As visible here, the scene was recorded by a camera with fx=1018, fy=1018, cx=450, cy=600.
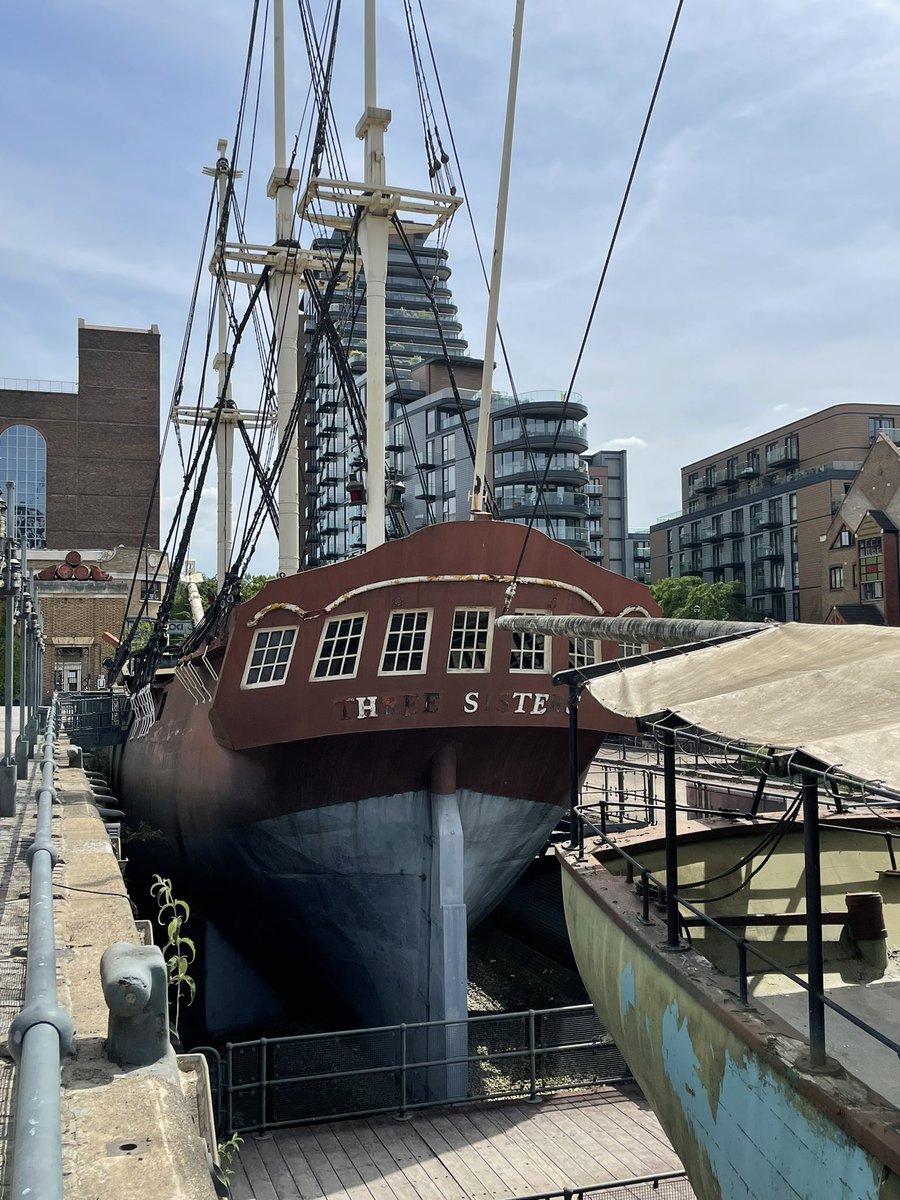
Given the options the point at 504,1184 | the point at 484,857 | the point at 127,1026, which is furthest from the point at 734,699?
the point at 484,857

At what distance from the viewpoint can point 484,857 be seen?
46.0 feet

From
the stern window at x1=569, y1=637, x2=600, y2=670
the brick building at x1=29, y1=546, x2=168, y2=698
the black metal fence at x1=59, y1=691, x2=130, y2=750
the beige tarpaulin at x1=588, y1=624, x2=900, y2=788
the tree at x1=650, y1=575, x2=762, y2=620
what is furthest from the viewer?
the tree at x1=650, y1=575, x2=762, y2=620

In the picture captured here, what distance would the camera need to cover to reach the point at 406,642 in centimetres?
1309

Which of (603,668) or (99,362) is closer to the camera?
(603,668)

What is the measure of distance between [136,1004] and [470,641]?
955 centimetres

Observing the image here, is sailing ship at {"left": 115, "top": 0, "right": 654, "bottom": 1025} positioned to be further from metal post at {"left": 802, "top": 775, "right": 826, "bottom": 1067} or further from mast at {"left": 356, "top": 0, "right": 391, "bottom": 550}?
metal post at {"left": 802, "top": 775, "right": 826, "bottom": 1067}

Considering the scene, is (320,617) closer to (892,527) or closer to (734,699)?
(734,699)

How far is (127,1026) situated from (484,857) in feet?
34.2

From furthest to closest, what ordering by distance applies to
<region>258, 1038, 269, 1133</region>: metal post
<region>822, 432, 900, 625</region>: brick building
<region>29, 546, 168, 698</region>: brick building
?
<region>29, 546, 168, 698</region>: brick building → <region>822, 432, 900, 625</region>: brick building → <region>258, 1038, 269, 1133</region>: metal post

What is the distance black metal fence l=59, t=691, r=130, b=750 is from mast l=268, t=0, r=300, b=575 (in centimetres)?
868

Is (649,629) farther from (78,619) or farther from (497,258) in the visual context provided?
(78,619)

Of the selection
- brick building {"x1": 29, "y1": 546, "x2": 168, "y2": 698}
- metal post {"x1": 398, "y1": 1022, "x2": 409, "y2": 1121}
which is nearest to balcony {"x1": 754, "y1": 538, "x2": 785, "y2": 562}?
brick building {"x1": 29, "y1": 546, "x2": 168, "y2": 698}

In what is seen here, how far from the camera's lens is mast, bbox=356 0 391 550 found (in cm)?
1683

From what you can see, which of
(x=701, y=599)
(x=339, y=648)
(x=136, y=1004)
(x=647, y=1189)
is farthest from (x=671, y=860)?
(x=701, y=599)
